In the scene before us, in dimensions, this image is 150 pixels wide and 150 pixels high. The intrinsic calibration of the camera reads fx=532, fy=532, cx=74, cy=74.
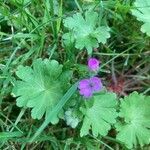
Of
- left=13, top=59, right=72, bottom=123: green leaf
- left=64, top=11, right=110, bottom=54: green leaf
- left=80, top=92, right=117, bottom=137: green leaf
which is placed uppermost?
left=64, top=11, right=110, bottom=54: green leaf

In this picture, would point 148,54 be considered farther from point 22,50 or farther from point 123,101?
point 22,50

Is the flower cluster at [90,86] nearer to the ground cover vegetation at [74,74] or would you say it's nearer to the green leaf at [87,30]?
the ground cover vegetation at [74,74]

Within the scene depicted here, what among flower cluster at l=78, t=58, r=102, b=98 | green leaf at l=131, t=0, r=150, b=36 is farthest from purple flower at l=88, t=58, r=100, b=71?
green leaf at l=131, t=0, r=150, b=36

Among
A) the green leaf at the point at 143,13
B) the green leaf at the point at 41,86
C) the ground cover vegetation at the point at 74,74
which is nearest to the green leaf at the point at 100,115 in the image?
the ground cover vegetation at the point at 74,74

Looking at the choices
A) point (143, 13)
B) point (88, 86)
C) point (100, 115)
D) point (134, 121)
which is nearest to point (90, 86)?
point (88, 86)

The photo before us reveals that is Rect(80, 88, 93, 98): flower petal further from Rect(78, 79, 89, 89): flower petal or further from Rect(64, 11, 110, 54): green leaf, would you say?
Rect(64, 11, 110, 54): green leaf

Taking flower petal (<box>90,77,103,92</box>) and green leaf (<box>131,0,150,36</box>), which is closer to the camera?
flower petal (<box>90,77,103,92</box>)

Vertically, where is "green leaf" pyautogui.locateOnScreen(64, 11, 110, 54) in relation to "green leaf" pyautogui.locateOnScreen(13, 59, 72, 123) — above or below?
above
